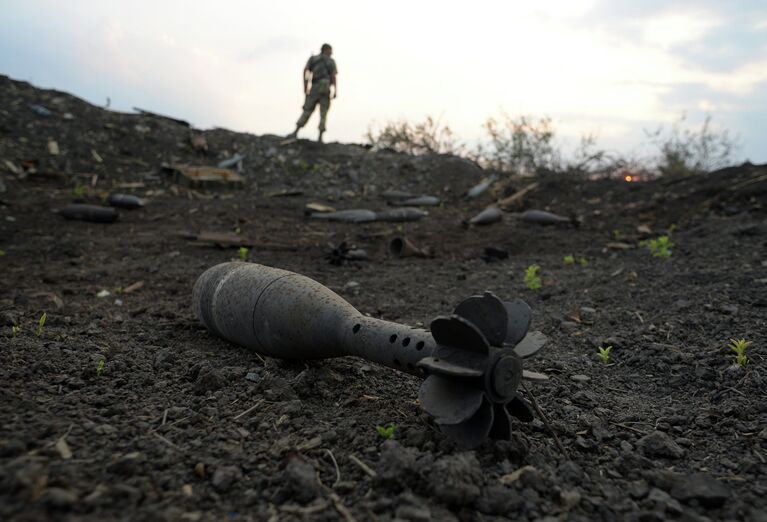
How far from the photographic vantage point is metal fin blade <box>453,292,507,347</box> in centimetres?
180

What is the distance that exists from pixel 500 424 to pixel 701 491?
61cm

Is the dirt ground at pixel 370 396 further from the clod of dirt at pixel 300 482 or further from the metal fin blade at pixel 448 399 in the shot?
the metal fin blade at pixel 448 399

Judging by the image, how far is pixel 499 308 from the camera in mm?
1809

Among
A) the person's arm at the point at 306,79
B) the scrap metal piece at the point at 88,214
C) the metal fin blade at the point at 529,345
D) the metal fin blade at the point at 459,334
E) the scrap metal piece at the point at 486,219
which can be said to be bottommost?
the scrap metal piece at the point at 88,214

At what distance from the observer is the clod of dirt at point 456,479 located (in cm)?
144

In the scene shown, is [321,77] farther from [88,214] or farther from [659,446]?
[659,446]

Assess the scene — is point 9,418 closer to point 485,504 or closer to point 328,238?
point 485,504

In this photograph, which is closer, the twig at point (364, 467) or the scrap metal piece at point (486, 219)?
the twig at point (364, 467)

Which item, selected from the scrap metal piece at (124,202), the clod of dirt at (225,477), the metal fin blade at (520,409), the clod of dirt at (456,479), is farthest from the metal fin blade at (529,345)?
the scrap metal piece at (124,202)

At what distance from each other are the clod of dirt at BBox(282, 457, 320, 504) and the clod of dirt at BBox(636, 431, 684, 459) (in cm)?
119

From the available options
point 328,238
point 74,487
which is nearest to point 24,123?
point 328,238

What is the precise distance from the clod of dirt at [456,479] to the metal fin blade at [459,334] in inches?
14.1

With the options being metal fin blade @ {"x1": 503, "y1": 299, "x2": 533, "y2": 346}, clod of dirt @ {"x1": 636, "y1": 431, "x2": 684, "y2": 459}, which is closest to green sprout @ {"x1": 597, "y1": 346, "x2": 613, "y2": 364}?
clod of dirt @ {"x1": 636, "y1": 431, "x2": 684, "y2": 459}

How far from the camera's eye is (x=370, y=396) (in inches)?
88.1
